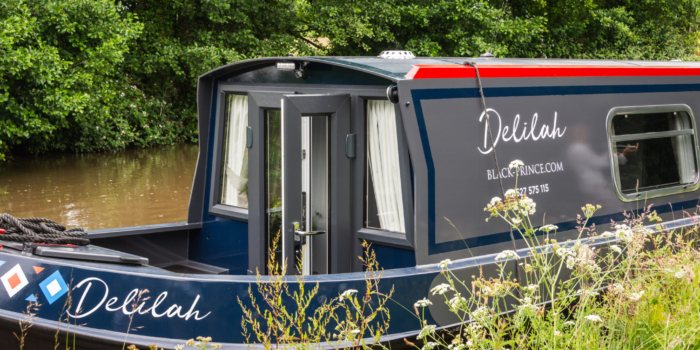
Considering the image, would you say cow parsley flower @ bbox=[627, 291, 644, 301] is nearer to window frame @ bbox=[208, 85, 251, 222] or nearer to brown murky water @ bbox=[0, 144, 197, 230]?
window frame @ bbox=[208, 85, 251, 222]

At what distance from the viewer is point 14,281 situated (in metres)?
3.31

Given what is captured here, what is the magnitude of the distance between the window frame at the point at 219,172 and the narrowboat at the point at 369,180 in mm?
12

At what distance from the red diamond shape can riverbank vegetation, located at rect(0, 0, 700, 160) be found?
363 inches

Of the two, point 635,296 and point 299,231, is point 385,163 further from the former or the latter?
point 635,296

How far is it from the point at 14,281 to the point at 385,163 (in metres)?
2.17

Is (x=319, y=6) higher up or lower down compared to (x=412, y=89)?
higher up

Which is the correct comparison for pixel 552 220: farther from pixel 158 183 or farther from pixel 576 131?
pixel 158 183

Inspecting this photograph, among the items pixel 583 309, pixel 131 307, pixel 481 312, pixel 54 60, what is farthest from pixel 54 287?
pixel 54 60

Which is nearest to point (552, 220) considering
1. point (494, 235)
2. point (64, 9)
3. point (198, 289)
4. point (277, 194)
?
point (494, 235)

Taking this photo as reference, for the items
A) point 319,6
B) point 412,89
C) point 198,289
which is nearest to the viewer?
point 198,289

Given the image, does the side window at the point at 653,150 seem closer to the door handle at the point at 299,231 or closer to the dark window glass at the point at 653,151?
the dark window glass at the point at 653,151

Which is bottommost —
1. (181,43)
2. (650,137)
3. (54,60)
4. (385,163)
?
(385,163)

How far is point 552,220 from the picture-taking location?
418cm

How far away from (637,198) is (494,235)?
57.4 inches
